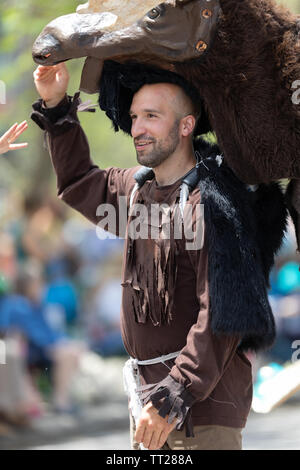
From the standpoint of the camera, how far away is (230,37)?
9.86 ft

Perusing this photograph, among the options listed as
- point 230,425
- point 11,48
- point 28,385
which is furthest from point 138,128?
point 11,48

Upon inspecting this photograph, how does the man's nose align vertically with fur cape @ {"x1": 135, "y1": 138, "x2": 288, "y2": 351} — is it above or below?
above

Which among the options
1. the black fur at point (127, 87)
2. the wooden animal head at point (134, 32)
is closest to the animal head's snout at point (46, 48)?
the wooden animal head at point (134, 32)

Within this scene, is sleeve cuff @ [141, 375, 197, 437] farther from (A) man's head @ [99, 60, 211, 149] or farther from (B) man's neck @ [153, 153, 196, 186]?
(A) man's head @ [99, 60, 211, 149]

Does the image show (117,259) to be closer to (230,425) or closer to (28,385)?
(28,385)

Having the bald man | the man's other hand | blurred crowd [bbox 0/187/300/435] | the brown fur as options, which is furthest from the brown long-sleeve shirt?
blurred crowd [bbox 0/187/300/435]

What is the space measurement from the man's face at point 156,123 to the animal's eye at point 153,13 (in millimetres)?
293

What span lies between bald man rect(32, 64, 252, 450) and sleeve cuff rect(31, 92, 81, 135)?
0.21 ft

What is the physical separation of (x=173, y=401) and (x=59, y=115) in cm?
130

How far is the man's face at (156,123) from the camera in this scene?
3275 mm

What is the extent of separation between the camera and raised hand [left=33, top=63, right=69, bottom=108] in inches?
137

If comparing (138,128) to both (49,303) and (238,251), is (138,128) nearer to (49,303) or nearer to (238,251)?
(238,251)

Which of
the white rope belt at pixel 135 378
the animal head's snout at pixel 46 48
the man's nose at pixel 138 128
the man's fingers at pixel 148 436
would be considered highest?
the animal head's snout at pixel 46 48

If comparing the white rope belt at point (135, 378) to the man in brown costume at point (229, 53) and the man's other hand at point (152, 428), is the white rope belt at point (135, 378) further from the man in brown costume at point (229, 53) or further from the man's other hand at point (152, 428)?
the man in brown costume at point (229, 53)
